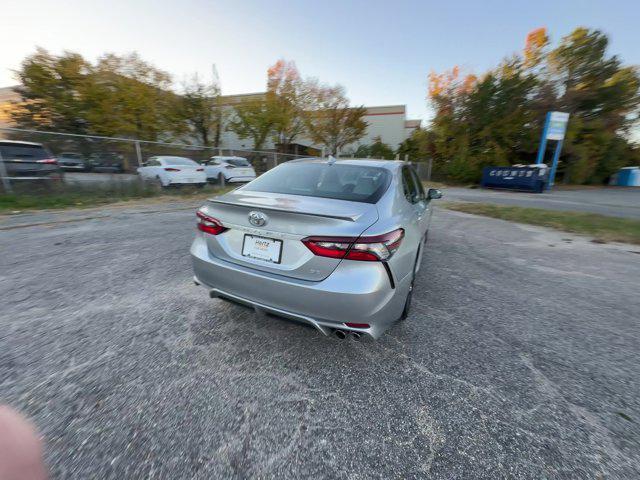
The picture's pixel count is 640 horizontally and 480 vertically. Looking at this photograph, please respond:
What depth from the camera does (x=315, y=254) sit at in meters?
1.96

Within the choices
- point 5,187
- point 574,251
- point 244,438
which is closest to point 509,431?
point 244,438

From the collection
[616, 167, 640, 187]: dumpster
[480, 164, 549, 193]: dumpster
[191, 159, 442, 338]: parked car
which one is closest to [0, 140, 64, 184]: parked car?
[191, 159, 442, 338]: parked car

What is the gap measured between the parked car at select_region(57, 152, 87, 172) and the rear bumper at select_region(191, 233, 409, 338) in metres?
9.22

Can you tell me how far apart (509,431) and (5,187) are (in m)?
11.0

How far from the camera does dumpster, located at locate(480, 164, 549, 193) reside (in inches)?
657

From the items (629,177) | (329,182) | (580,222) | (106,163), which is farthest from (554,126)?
(106,163)

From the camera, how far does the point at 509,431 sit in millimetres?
1705

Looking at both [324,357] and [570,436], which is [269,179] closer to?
[324,357]

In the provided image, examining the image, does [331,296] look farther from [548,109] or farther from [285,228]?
[548,109]

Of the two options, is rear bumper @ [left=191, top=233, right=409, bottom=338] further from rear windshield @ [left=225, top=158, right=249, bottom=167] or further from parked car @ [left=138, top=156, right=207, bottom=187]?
rear windshield @ [left=225, top=158, right=249, bottom=167]

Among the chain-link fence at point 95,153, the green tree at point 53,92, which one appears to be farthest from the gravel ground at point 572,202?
the green tree at point 53,92

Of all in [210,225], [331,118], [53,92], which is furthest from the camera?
[331,118]

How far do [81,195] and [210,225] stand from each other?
8642mm

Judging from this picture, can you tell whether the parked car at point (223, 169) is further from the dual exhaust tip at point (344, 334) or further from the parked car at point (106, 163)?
the dual exhaust tip at point (344, 334)
